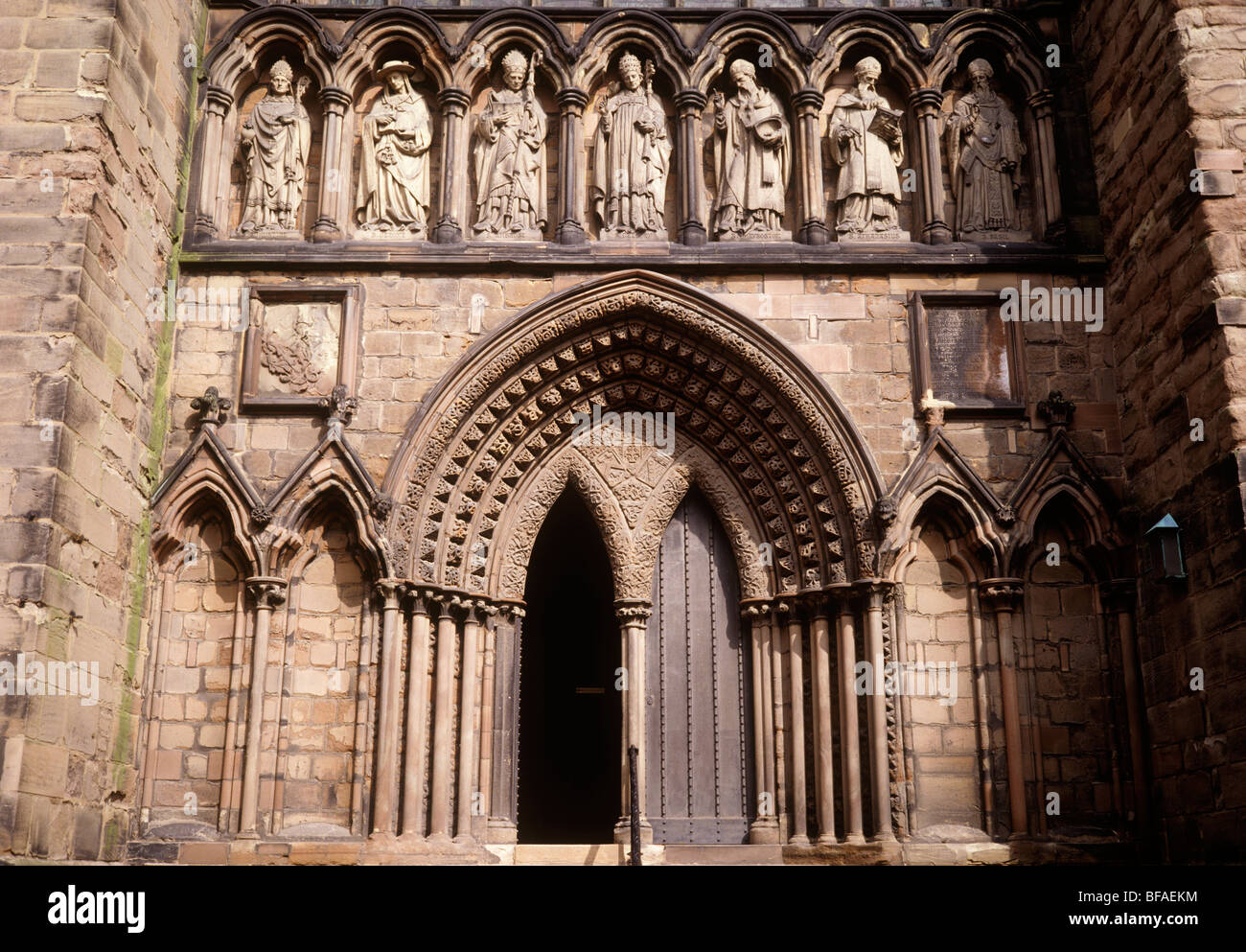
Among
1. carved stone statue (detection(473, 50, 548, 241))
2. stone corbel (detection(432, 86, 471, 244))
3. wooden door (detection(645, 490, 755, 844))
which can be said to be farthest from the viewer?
carved stone statue (detection(473, 50, 548, 241))

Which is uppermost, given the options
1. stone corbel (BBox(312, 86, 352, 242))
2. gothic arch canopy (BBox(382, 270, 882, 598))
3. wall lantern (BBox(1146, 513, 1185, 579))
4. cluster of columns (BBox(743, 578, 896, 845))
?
stone corbel (BBox(312, 86, 352, 242))

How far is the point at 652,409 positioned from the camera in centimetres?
1065

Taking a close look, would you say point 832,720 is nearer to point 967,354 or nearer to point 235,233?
point 967,354

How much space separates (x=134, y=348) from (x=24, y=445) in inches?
58.5

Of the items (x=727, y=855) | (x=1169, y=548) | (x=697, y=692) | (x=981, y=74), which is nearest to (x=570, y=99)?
(x=981, y=74)

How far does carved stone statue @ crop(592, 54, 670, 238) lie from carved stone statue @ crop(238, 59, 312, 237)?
2380 mm

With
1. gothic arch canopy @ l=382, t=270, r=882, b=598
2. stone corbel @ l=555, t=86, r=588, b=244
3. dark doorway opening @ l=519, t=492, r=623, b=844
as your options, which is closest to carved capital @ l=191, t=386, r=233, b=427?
gothic arch canopy @ l=382, t=270, r=882, b=598

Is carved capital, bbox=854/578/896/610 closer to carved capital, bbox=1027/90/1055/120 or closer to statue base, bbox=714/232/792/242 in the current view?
statue base, bbox=714/232/792/242

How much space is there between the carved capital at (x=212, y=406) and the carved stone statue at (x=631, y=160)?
3.19 metres

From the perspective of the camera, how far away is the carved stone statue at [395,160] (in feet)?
→ 34.1

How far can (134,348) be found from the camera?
934cm

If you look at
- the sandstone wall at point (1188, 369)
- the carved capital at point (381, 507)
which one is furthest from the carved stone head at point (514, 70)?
the sandstone wall at point (1188, 369)

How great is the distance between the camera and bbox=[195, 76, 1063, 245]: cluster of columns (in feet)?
33.7

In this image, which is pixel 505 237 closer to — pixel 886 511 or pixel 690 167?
pixel 690 167
